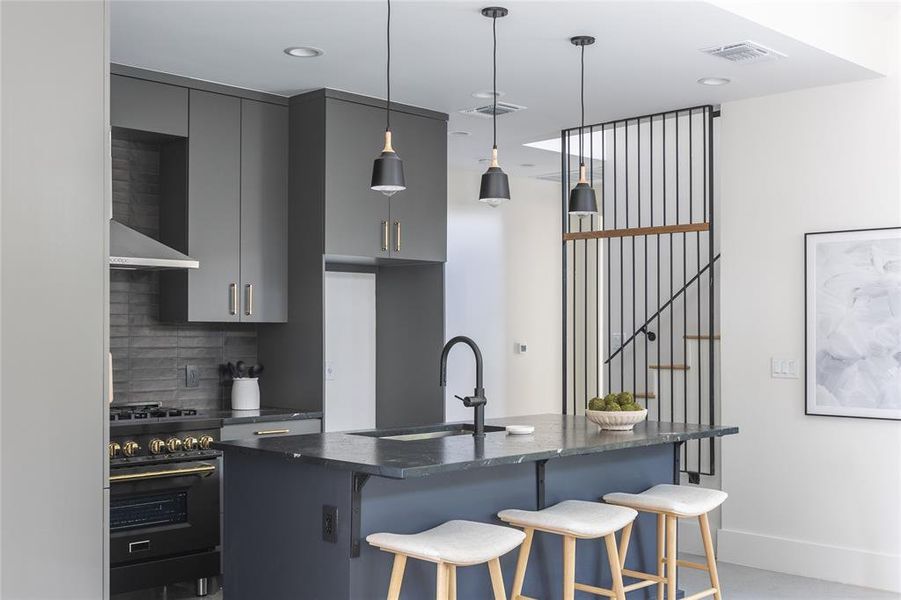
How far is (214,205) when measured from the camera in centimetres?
512

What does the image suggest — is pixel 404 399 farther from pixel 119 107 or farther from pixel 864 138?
pixel 864 138

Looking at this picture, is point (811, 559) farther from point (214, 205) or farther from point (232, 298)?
point (214, 205)

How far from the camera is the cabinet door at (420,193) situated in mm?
5605

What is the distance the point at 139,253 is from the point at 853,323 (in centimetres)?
352

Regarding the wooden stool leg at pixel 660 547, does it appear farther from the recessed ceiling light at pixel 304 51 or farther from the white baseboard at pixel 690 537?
the recessed ceiling light at pixel 304 51

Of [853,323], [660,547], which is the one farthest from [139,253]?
[853,323]

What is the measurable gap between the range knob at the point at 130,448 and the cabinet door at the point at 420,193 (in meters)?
1.79

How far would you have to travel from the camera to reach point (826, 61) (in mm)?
4746

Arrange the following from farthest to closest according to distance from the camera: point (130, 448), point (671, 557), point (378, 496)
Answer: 1. point (130, 448)
2. point (671, 557)
3. point (378, 496)

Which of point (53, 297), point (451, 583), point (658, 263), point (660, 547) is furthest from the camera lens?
point (658, 263)

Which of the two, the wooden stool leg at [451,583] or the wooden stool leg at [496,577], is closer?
the wooden stool leg at [451,583]

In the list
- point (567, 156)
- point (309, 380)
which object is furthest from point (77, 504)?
point (567, 156)

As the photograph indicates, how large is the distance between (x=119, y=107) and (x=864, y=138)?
3714 mm

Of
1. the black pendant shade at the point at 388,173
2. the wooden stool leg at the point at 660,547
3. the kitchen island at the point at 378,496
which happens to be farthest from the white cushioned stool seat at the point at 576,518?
the black pendant shade at the point at 388,173
